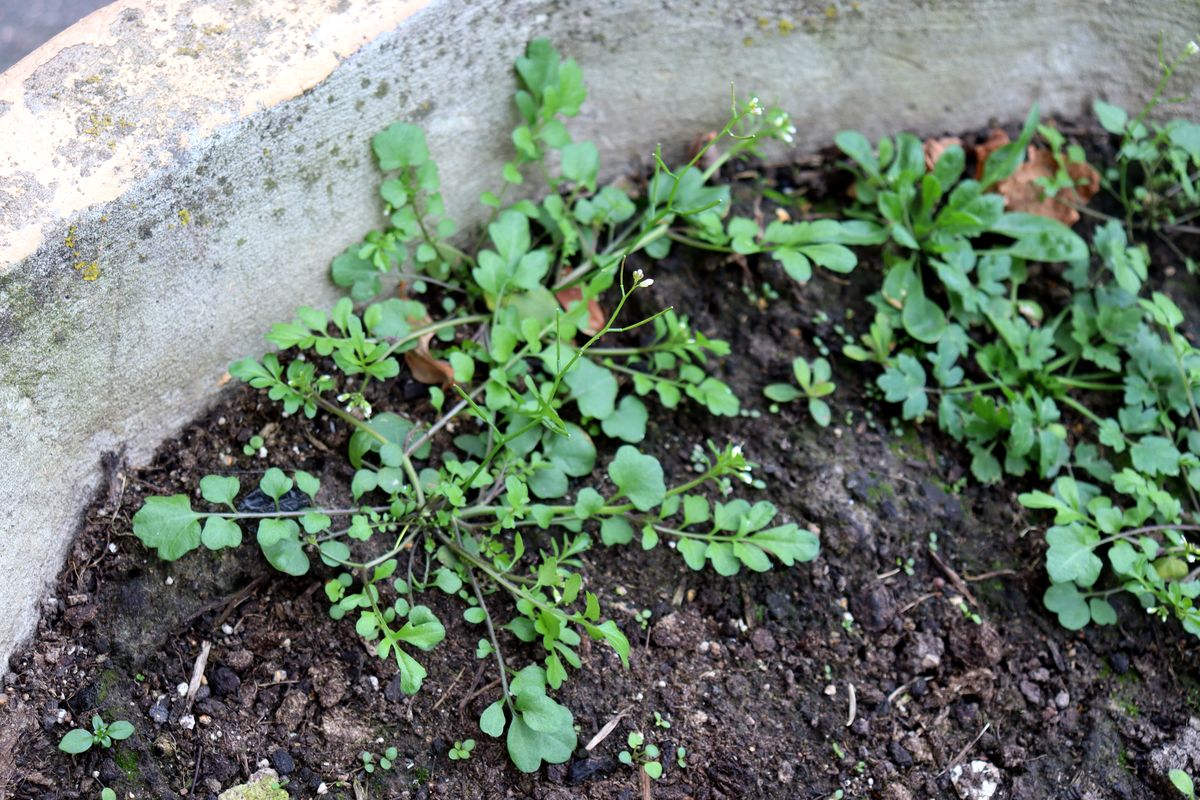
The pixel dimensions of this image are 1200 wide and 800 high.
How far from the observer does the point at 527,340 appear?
91.8 inches

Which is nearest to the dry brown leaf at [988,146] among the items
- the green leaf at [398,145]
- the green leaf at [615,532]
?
the green leaf at [615,532]

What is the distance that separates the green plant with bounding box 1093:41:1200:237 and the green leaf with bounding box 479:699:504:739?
7.48 feet

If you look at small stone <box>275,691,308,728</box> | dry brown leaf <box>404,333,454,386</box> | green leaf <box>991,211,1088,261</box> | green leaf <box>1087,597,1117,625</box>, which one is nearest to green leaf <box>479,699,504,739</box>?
small stone <box>275,691,308,728</box>

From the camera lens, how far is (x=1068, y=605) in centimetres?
242

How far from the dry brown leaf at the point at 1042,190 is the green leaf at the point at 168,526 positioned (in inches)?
90.7

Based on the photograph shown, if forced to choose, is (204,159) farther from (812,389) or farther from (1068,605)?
(1068,605)

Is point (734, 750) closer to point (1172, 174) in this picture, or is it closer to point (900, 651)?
point (900, 651)

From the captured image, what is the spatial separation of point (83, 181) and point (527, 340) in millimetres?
931

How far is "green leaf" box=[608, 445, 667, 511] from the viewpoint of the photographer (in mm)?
2271

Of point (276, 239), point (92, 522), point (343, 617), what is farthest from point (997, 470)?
point (92, 522)

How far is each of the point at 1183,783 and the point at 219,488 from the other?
211 centimetres

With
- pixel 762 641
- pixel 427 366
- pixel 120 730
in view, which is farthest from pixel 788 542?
pixel 120 730

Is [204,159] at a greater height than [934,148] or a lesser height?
greater

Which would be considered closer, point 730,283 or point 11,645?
point 11,645
